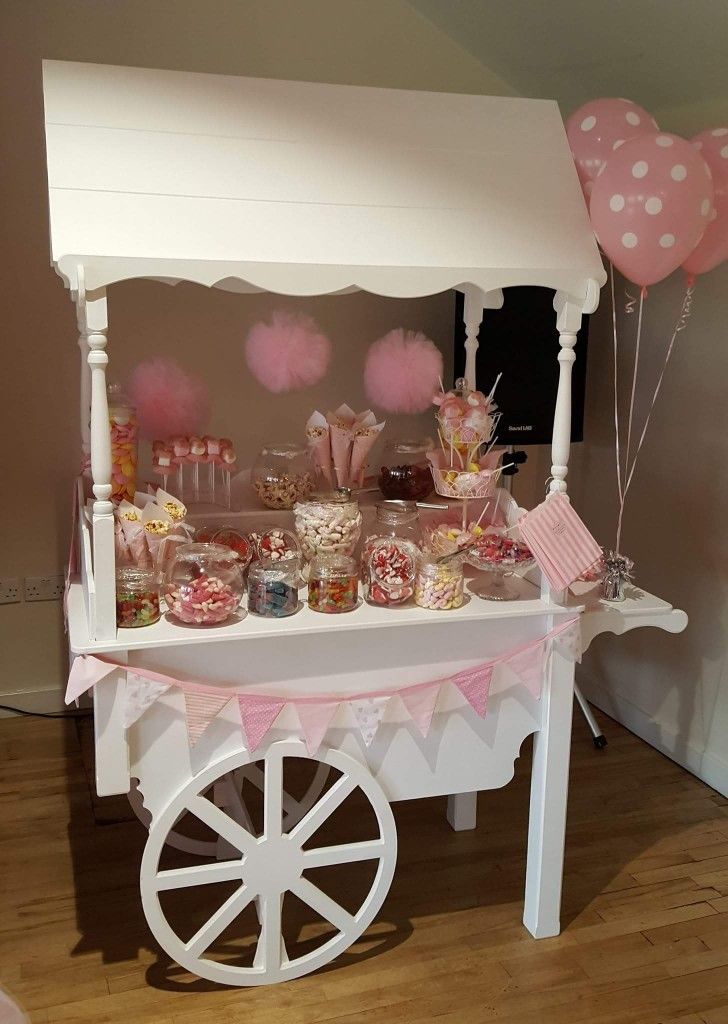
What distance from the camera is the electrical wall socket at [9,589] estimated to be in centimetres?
327

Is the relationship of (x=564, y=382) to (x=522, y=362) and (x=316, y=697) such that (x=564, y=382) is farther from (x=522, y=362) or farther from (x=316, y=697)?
(x=522, y=362)

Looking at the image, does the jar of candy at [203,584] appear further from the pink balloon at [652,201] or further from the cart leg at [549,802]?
the pink balloon at [652,201]

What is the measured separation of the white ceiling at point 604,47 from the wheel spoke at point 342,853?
216 cm

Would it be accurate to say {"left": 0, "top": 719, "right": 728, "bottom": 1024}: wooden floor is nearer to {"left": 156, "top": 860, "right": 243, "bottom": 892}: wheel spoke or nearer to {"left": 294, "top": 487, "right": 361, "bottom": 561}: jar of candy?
{"left": 156, "top": 860, "right": 243, "bottom": 892}: wheel spoke

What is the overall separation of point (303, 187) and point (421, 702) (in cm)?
107

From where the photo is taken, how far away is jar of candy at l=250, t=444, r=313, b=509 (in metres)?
2.32

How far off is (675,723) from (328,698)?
158 centimetres

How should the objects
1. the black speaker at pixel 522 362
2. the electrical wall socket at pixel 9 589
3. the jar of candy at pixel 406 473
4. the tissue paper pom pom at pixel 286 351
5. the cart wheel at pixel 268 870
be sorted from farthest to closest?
the electrical wall socket at pixel 9 589, the black speaker at pixel 522 362, the jar of candy at pixel 406 473, the tissue paper pom pom at pixel 286 351, the cart wheel at pixel 268 870

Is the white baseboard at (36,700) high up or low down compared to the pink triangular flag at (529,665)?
down

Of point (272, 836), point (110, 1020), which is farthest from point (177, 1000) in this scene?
point (272, 836)

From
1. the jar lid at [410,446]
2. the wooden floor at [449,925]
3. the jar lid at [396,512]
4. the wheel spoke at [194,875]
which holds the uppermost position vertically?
the jar lid at [410,446]

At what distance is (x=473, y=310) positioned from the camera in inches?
100

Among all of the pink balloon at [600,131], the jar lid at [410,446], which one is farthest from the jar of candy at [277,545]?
the pink balloon at [600,131]

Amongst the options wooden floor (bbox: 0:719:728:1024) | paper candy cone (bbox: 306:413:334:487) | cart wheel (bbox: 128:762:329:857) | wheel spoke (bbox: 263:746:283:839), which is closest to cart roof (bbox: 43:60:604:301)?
paper candy cone (bbox: 306:413:334:487)
